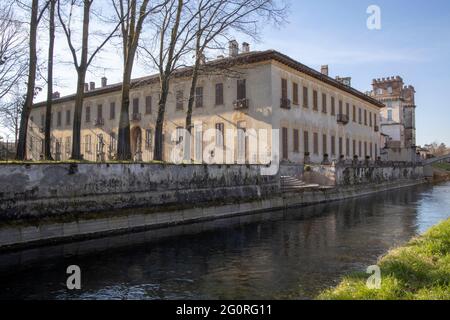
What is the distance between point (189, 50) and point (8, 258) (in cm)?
1290

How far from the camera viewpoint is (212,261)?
9.68 m

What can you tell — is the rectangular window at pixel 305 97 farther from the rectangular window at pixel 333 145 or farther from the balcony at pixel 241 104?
the rectangular window at pixel 333 145

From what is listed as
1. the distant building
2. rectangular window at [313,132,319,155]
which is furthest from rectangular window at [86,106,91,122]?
the distant building

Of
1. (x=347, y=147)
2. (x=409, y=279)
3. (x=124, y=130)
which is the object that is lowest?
(x=409, y=279)

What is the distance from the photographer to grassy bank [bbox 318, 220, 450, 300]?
5566 millimetres

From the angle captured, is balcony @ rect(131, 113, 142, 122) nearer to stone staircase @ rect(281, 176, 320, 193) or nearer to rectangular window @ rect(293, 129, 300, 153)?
rectangular window @ rect(293, 129, 300, 153)

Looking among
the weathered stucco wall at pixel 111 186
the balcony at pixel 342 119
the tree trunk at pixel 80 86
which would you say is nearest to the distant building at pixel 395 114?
the balcony at pixel 342 119

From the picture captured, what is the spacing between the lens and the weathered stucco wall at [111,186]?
11766 millimetres

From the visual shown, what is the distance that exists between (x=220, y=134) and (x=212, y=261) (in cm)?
1921

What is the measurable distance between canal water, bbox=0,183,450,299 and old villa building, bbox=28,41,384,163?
35.9 ft

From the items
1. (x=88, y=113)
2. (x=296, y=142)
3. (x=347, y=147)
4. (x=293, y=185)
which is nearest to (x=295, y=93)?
(x=296, y=142)

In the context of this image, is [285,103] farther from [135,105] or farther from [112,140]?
[112,140]
